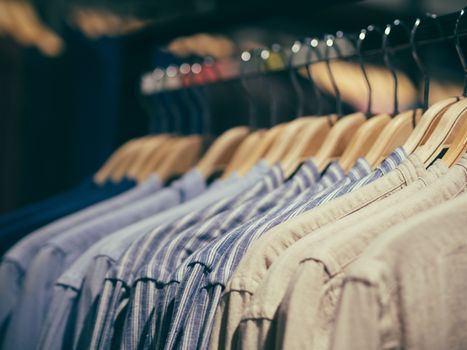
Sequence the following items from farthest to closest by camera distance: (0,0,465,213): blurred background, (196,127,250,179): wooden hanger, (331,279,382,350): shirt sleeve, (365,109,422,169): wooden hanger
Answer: (0,0,465,213): blurred background, (196,127,250,179): wooden hanger, (365,109,422,169): wooden hanger, (331,279,382,350): shirt sleeve

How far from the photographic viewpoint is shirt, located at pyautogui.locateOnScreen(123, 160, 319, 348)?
30.5 inches

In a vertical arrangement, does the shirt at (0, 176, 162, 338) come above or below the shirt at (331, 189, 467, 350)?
above

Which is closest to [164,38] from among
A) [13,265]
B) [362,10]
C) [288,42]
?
[13,265]

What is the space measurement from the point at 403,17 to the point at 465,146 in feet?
4.88

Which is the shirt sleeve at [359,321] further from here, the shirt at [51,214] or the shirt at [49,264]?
the shirt at [51,214]

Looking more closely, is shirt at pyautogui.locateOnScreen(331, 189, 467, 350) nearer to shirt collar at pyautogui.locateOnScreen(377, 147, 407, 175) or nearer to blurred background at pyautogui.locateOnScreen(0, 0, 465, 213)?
shirt collar at pyautogui.locateOnScreen(377, 147, 407, 175)

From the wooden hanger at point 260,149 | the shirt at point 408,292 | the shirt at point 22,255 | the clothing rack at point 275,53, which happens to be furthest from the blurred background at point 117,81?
the shirt at point 408,292

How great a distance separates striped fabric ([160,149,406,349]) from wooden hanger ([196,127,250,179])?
1.14 feet

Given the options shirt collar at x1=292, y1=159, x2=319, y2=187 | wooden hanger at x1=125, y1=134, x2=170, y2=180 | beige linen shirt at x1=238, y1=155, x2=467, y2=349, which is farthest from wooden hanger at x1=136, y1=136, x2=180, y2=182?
beige linen shirt at x1=238, y1=155, x2=467, y2=349

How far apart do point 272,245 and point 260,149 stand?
40cm

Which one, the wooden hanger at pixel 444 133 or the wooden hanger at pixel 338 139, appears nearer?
the wooden hanger at pixel 444 133

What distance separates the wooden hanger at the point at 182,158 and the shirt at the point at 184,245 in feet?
0.94

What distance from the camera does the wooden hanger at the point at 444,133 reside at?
2.56 feet

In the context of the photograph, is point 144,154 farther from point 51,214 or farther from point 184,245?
point 184,245
